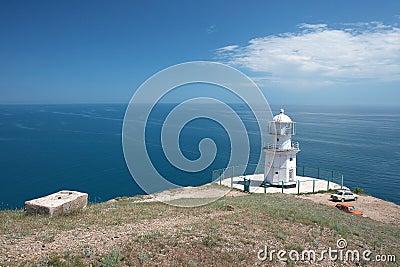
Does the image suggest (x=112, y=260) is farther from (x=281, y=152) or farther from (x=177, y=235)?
(x=281, y=152)

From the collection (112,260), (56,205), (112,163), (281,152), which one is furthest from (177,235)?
(112,163)

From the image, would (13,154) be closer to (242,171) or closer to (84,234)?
(242,171)

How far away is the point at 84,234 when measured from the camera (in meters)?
9.62

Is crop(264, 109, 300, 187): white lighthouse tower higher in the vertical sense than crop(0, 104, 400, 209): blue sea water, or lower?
higher

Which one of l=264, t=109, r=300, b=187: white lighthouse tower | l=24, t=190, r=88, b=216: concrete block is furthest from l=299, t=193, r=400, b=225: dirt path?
l=24, t=190, r=88, b=216: concrete block

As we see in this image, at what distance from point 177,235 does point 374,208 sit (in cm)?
2043

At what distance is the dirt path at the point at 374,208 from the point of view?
21.3 m

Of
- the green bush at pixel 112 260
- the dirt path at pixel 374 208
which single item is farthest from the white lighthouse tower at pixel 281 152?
the green bush at pixel 112 260

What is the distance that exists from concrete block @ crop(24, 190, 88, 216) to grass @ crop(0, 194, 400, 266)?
0.34m

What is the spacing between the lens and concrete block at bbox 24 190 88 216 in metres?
12.1

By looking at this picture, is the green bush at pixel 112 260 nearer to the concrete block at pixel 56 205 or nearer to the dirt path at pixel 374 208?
the concrete block at pixel 56 205

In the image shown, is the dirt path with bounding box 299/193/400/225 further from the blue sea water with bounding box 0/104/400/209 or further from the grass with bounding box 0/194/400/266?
the blue sea water with bounding box 0/104/400/209

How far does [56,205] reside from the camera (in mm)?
12219

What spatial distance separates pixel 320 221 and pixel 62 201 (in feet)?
35.7
